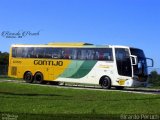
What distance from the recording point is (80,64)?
37938mm

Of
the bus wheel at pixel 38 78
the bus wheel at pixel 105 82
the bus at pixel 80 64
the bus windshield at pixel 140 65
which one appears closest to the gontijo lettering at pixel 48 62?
the bus at pixel 80 64

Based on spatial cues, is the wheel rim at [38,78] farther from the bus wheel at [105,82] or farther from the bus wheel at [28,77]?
the bus wheel at [105,82]

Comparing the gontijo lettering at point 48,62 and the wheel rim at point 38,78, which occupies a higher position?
the gontijo lettering at point 48,62

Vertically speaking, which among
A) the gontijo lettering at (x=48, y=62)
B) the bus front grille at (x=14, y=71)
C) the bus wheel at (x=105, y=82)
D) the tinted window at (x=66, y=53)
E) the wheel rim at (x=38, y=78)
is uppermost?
the tinted window at (x=66, y=53)

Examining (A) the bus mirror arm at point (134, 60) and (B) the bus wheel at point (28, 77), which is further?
(B) the bus wheel at point (28, 77)

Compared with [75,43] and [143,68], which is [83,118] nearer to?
[143,68]

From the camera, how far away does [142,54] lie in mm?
36906

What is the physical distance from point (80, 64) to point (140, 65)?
15.9ft

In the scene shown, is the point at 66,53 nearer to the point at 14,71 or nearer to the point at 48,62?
the point at 48,62

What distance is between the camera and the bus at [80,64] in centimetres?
3569

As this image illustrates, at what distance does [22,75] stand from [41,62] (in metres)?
2.53

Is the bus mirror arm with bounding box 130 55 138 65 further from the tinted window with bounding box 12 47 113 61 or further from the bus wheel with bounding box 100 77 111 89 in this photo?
the bus wheel with bounding box 100 77 111 89

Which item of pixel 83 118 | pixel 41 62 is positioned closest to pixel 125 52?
pixel 41 62

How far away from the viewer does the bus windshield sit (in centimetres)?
3556
